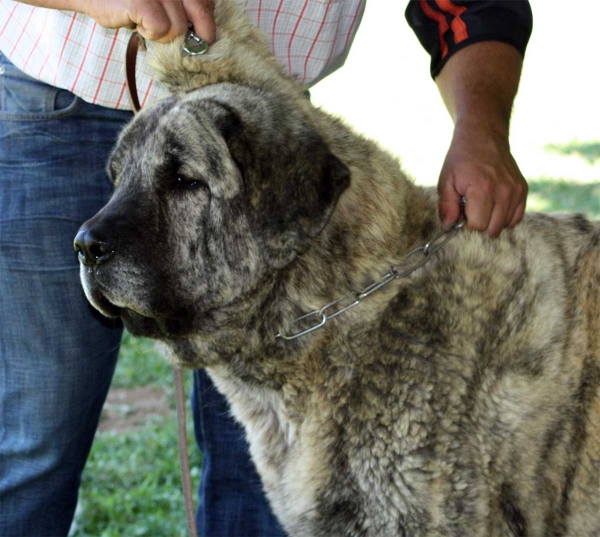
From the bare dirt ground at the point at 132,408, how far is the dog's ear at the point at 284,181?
3.33 metres

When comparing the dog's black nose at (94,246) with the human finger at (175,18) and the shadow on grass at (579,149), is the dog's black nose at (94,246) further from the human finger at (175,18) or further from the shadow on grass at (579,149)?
the shadow on grass at (579,149)

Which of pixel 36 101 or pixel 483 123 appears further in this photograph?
pixel 36 101

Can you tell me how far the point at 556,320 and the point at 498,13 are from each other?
1.10m

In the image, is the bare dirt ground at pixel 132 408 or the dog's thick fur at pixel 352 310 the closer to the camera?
the dog's thick fur at pixel 352 310

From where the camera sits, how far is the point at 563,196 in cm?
888

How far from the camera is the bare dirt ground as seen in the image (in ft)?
18.5

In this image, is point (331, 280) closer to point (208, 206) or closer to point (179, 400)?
point (208, 206)

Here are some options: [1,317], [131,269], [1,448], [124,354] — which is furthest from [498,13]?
[124,354]

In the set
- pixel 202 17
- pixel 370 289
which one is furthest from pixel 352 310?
pixel 202 17

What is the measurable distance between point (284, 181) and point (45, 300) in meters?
1.02

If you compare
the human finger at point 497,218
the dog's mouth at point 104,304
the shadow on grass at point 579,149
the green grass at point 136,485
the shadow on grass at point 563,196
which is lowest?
the green grass at point 136,485

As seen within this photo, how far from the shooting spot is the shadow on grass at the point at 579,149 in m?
10.5

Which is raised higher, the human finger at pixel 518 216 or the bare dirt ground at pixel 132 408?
the human finger at pixel 518 216

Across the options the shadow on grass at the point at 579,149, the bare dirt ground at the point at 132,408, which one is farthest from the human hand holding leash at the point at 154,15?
the shadow on grass at the point at 579,149
